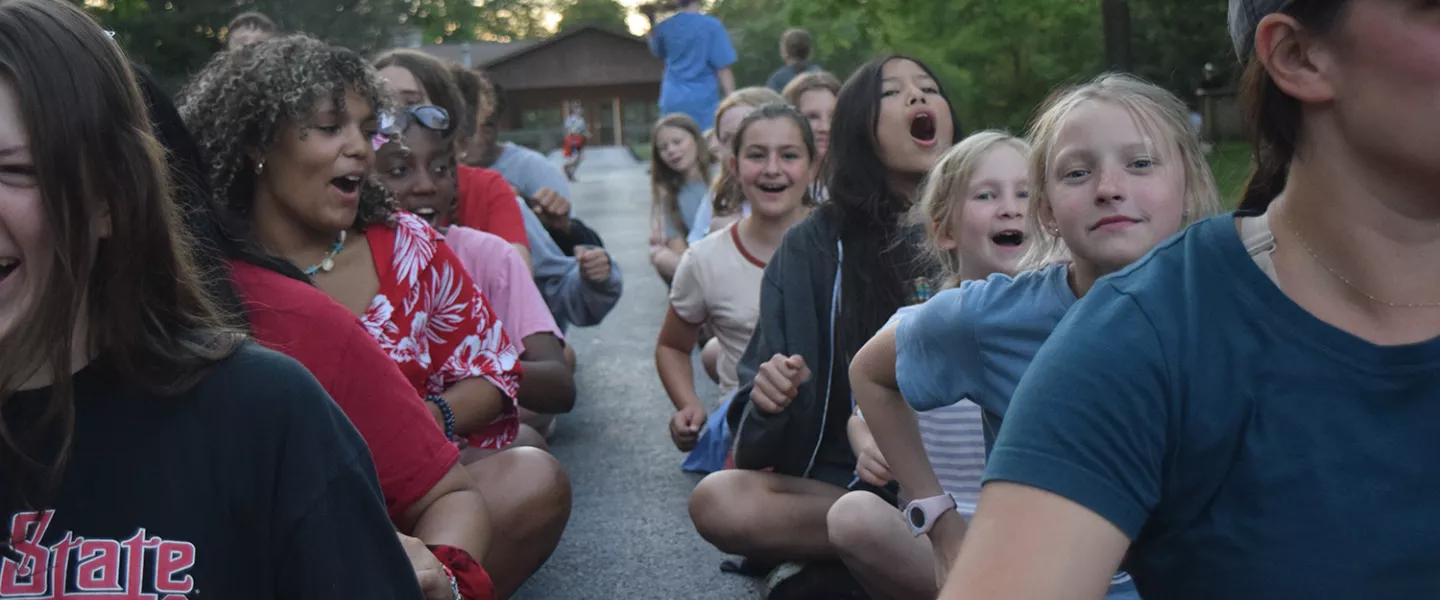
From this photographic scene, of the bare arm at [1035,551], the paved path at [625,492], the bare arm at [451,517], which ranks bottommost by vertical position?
the paved path at [625,492]

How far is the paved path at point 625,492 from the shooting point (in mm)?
4801

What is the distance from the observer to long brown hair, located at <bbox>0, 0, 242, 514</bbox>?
1782mm

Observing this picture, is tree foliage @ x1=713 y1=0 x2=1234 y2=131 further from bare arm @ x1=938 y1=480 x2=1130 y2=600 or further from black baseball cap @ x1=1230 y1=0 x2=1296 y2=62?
bare arm @ x1=938 y1=480 x2=1130 y2=600

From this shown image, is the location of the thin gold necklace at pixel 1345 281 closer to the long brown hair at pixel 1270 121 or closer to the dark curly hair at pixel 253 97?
the long brown hair at pixel 1270 121

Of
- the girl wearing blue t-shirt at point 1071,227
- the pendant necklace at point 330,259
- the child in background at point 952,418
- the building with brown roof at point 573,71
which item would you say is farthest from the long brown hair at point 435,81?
the building with brown roof at point 573,71

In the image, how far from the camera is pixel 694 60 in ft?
37.3

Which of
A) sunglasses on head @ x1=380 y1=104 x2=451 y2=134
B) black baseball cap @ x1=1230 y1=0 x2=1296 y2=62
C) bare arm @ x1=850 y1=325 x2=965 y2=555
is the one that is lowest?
bare arm @ x1=850 y1=325 x2=965 y2=555

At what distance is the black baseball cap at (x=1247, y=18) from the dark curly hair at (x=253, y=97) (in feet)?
7.77

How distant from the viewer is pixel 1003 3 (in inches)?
562

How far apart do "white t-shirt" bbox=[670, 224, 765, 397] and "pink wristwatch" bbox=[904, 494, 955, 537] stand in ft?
7.83

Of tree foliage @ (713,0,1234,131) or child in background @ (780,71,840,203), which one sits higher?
child in background @ (780,71,840,203)

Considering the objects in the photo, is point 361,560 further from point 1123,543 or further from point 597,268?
point 597,268

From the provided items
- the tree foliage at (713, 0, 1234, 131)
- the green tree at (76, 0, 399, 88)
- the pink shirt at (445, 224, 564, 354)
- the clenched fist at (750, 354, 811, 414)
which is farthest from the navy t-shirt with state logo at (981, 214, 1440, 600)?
the green tree at (76, 0, 399, 88)

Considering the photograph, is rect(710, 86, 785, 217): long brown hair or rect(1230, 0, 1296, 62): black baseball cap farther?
rect(710, 86, 785, 217): long brown hair
